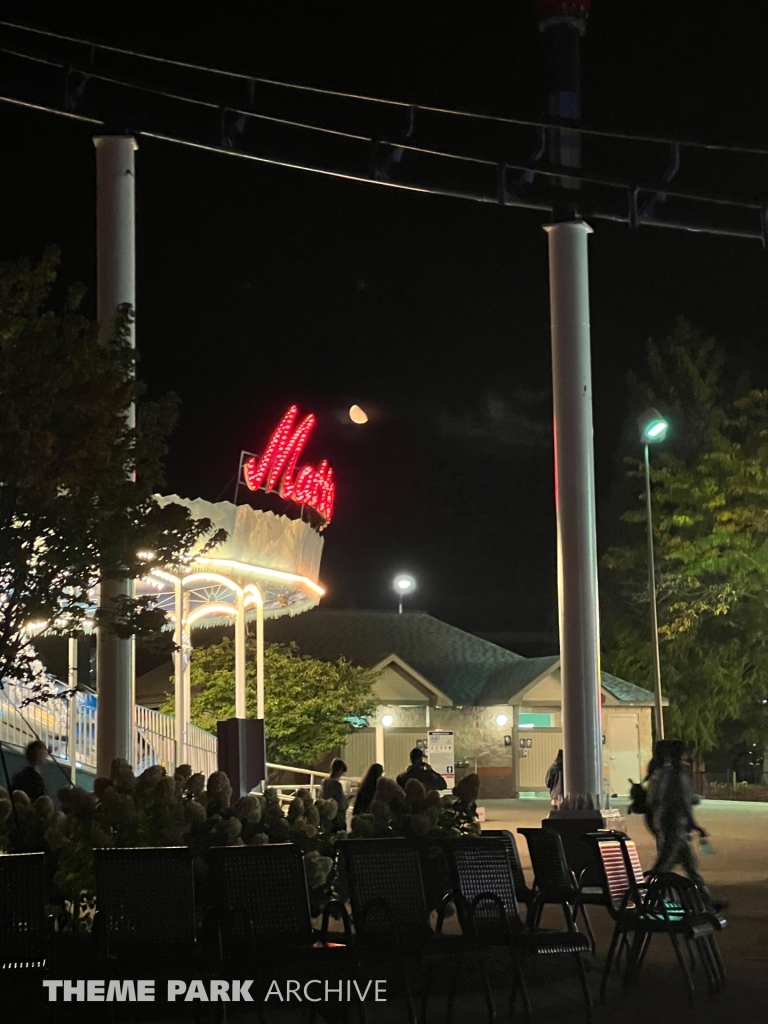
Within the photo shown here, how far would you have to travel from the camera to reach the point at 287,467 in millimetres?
24891

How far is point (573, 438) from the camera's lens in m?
18.4

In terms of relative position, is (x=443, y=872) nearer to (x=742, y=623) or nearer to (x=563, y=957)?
(x=563, y=957)

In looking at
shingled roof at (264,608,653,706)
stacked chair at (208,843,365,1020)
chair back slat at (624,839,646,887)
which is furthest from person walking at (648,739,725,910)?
shingled roof at (264,608,653,706)

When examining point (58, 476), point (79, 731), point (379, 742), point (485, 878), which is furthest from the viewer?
point (379, 742)

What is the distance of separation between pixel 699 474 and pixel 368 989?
37.3 meters

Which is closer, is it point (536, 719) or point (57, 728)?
point (57, 728)

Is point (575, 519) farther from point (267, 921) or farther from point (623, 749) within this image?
point (623, 749)

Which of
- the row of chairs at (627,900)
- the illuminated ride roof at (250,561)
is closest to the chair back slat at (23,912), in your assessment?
the row of chairs at (627,900)

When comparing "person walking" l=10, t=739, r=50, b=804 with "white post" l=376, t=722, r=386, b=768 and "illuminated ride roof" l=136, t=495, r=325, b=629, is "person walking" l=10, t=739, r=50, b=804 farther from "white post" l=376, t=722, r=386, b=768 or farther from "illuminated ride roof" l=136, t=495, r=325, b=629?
"white post" l=376, t=722, r=386, b=768

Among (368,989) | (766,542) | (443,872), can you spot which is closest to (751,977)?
(443,872)

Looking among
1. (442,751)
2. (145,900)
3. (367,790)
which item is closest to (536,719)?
(442,751)

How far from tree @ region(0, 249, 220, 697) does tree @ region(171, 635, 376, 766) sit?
26.9m


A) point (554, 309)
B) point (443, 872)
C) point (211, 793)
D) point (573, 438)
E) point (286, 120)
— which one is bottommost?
point (443, 872)

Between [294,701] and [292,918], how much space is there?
30.2 metres
